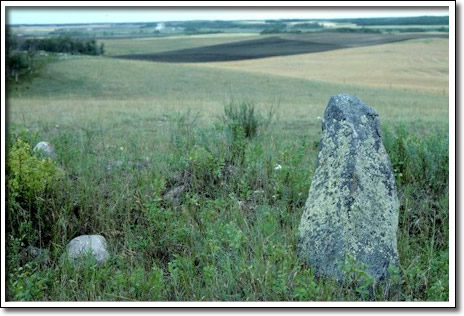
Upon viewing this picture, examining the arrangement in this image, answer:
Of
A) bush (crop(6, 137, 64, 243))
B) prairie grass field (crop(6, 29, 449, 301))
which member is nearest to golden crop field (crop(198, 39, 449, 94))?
prairie grass field (crop(6, 29, 449, 301))

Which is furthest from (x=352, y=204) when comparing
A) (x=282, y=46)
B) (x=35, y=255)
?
(x=282, y=46)

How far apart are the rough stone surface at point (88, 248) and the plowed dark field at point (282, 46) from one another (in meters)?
10.3

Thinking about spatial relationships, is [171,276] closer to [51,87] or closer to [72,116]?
[72,116]

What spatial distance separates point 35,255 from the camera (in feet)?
16.3

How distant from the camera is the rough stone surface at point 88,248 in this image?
482 centimetres

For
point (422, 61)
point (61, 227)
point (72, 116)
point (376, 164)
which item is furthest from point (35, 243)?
point (422, 61)

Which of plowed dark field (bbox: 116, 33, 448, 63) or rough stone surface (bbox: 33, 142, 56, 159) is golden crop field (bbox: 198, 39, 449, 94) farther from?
rough stone surface (bbox: 33, 142, 56, 159)

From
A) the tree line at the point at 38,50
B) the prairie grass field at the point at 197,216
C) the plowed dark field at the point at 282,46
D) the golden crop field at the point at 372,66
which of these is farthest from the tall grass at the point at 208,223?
the tree line at the point at 38,50

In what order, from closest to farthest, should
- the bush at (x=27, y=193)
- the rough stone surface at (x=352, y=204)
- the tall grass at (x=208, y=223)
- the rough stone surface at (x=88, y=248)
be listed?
the tall grass at (x=208, y=223), the rough stone surface at (x=352, y=204), the rough stone surface at (x=88, y=248), the bush at (x=27, y=193)

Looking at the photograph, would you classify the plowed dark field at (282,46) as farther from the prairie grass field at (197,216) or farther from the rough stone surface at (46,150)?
the rough stone surface at (46,150)

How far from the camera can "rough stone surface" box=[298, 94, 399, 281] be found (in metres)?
4.48

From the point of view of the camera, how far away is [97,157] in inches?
266

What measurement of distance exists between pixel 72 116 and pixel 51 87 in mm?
9926

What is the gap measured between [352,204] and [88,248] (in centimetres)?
206
